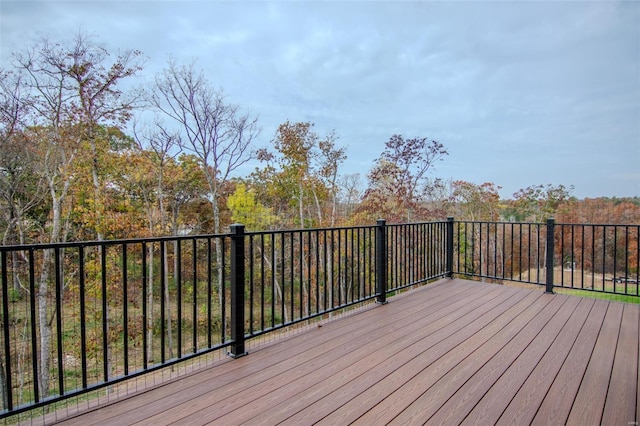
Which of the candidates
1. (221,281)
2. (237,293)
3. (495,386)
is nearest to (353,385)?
(495,386)

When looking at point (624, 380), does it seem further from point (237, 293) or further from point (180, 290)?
point (180, 290)

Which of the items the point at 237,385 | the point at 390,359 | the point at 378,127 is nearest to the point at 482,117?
the point at 378,127

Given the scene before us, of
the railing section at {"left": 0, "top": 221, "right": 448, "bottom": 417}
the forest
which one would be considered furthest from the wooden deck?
the forest

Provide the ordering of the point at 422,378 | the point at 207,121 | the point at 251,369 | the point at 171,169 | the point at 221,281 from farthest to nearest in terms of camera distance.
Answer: the point at 171,169 < the point at 207,121 < the point at 221,281 < the point at 251,369 < the point at 422,378

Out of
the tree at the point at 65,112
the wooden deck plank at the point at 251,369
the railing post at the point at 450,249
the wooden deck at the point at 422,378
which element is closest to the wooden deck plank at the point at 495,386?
the wooden deck at the point at 422,378

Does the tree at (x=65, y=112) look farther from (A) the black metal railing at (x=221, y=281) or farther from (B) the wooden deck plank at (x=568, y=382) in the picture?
(B) the wooden deck plank at (x=568, y=382)

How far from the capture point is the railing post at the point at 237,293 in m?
2.12

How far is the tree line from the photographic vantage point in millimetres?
6852

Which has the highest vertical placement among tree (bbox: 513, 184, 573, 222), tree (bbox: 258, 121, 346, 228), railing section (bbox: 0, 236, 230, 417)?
tree (bbox: 258, 121, 346, 228)

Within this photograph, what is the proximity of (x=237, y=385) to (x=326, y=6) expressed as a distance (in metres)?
7.19

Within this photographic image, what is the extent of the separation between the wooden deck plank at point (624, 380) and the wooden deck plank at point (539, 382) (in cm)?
24

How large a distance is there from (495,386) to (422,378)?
1.25 feet

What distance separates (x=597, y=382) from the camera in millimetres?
1715

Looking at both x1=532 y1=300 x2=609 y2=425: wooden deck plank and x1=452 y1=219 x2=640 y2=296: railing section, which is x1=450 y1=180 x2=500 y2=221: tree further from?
x1=532 y1=300 x2=609 y2=425: wooden deck plank
